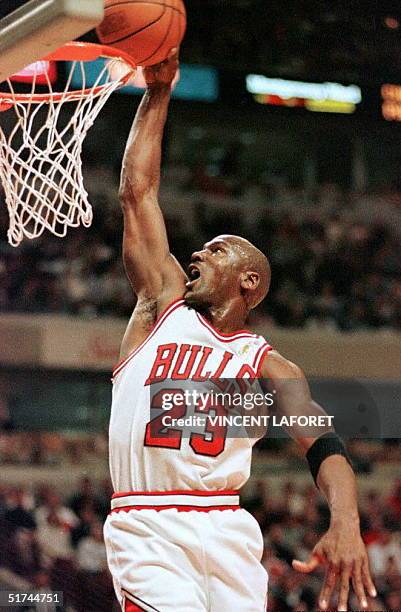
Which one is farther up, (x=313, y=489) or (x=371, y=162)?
(x=371, y=162)

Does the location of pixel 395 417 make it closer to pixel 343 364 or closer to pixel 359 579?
pixel 343 364

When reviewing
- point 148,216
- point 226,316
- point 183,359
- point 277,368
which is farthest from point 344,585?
point 148,216

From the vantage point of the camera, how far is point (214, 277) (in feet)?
12.9

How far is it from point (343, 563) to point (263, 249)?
8.59 metres

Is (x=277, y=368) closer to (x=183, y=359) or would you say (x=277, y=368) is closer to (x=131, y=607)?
(x=183, y=359)

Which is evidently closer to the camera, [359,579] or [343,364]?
[359,579]

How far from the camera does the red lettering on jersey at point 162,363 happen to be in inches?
149

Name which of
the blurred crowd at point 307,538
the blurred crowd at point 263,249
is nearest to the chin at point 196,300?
the blurred crowd at point 307,538

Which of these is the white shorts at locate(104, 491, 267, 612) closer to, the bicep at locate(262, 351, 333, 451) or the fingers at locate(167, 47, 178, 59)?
the bicep at locate(262, 351, 333, 451)

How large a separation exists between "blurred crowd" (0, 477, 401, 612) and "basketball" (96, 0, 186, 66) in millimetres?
4513

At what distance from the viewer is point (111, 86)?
421 cm

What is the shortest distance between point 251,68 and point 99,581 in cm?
555

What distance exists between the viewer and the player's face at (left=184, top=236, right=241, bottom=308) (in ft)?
12.9

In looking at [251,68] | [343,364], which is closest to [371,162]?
[251,68]
